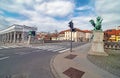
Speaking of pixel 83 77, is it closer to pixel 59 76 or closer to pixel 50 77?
pixel 59 76

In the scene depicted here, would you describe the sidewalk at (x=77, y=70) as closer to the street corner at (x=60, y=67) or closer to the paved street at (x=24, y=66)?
the street corner at (x=60, y=67)

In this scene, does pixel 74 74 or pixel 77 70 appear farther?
pixel 77 70

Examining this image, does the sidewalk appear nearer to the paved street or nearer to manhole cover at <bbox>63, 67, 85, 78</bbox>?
manhole cover at <bbox>63, 67, 85, 78</bbox>

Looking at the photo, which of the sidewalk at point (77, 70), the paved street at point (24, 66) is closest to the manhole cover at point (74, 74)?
the sidewalk at point (77, 70)

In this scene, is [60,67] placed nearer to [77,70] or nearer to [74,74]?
[77,70]

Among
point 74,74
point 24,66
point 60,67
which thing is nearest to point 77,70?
point 74,74

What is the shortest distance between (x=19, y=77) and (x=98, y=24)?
13.1m

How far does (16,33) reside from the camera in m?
66.0

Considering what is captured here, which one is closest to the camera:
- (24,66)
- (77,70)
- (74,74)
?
(74,74)

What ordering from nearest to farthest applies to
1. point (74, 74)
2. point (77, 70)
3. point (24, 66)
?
point (74, 74) → point (77, 70) → point (24, 66)

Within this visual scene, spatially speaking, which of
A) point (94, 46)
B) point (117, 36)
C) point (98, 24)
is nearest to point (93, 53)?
point (94, 46)

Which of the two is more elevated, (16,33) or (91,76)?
(16,33)

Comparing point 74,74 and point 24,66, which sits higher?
point 24,66

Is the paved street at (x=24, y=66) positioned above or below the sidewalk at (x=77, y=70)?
above
